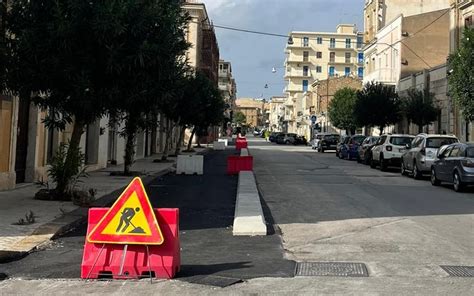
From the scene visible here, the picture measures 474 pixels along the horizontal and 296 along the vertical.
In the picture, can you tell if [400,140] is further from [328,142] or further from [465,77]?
[328,142]

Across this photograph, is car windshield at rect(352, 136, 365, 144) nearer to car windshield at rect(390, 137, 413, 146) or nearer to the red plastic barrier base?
car windshield at rect(390, 137, 413, 146)

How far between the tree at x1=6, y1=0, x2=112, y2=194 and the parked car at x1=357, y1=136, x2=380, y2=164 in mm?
20417

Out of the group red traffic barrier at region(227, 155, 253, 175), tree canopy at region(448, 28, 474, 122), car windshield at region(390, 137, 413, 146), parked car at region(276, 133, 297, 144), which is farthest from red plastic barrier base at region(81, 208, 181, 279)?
parked car at region(276, 133, 297, 144)

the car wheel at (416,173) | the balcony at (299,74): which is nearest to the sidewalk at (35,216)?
the car wheel at (416,173)

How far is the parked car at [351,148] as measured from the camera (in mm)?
35938

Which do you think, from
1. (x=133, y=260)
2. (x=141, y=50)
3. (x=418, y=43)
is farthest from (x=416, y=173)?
(x=418, y=43)

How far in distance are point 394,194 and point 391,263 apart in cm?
929

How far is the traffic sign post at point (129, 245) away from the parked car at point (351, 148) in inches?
1166

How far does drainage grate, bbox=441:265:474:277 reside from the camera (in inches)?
281

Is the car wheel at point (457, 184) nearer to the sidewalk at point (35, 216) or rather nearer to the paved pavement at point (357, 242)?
the paved pavement at point (357, 242)

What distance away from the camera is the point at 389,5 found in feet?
185

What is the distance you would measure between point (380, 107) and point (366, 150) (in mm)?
12196

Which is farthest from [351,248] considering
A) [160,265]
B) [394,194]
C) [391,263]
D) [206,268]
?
[394,194]

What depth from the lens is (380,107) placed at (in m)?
42.2
